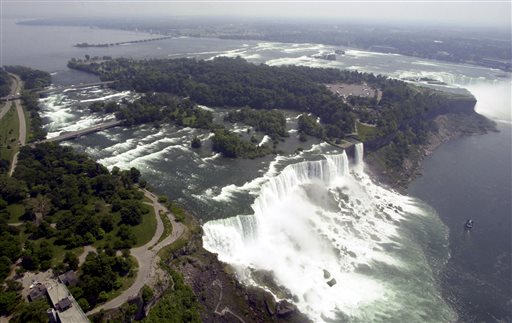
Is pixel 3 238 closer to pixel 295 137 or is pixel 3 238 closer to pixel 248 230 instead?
pixel 248 230

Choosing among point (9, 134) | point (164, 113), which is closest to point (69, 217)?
point (9, 134)

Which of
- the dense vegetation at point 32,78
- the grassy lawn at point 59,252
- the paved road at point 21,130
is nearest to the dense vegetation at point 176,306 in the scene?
the grassy lawn at point 59,252

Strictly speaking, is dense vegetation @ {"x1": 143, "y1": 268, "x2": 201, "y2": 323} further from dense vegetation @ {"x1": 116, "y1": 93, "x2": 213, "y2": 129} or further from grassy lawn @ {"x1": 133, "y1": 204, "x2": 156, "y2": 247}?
dense vegetation @ {"x1": 116, "y1": 93, "x2": 213, "y2": 129}

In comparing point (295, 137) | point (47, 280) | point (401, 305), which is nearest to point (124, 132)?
point (295, 137)

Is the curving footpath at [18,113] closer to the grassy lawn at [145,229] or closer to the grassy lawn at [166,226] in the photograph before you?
the grassy lawn at [145,229]

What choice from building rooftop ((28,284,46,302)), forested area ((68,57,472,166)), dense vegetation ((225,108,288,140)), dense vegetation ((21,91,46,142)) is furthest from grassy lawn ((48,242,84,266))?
dense vegetation ((225,108,288,140))

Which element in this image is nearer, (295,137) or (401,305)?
(401,305)
